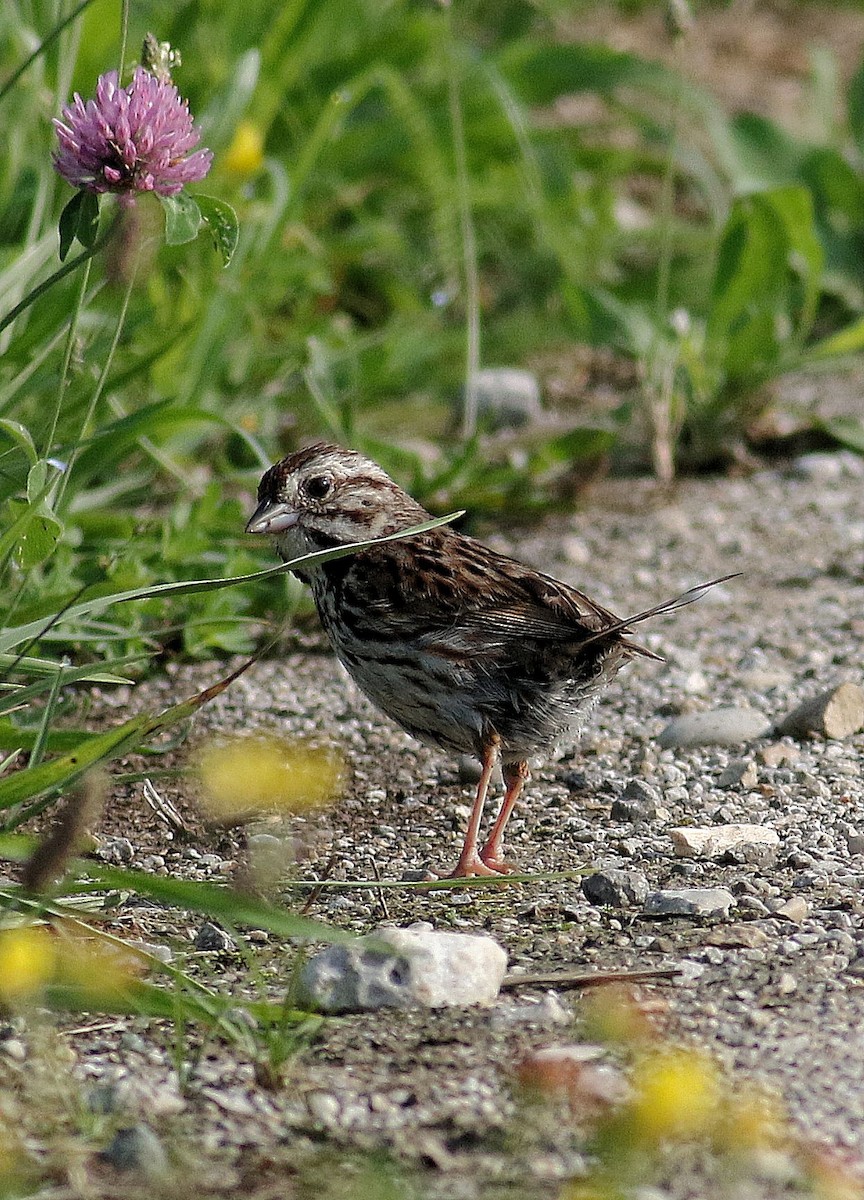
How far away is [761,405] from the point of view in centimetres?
658

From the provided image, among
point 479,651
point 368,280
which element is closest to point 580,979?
point 479,651

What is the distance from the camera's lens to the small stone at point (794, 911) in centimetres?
341

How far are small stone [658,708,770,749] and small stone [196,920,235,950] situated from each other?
56.7 inches

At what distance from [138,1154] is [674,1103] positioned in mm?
773

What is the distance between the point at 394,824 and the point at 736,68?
785cm

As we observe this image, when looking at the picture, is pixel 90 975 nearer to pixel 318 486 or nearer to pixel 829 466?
pixel 318 486

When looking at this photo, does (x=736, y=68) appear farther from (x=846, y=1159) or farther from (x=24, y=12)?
(x=846, y=1159)

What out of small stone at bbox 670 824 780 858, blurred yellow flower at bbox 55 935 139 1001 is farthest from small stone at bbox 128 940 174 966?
small stone at bbox 670 824 780 858

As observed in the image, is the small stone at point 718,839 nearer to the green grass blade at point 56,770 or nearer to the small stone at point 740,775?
the small stone at point 740,775

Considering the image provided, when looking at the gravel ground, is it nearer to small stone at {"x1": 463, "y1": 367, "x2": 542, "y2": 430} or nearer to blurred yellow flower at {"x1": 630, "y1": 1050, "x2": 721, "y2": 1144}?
blurred yellow flower at {"x1": 630, "y1": 1050, "x2": 721, "y2": 1144}

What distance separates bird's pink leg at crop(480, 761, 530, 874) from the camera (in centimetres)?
383

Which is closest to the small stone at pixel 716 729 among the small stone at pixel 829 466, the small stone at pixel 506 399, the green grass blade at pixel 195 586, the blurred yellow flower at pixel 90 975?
the green grass blade at pixel 195 586

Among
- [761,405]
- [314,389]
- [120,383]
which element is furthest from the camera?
[761,405]

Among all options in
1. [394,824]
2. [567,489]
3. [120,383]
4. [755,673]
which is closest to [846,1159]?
[394,824]
